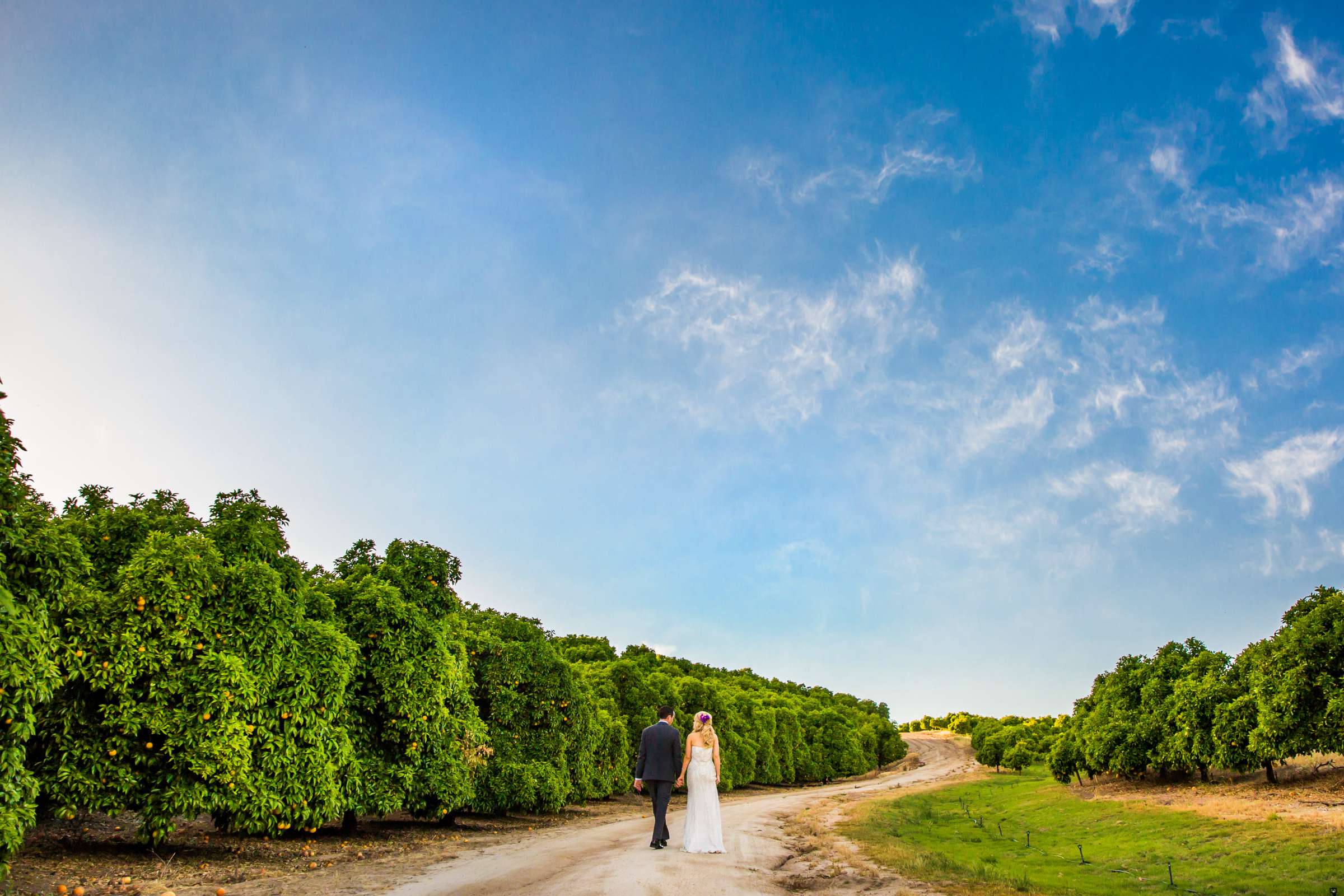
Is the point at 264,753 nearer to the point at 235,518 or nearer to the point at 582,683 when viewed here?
the point at 235,518

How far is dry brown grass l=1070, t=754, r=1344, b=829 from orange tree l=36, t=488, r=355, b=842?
27.9m

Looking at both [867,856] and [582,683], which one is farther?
[582,683]

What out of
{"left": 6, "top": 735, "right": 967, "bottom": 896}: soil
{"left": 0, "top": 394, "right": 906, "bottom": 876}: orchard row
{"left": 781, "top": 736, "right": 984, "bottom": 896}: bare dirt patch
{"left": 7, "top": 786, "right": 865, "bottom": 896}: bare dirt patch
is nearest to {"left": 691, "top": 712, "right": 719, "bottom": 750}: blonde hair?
{"left": 6, "top": 735, "right": 967, "bottom": 896}: soil

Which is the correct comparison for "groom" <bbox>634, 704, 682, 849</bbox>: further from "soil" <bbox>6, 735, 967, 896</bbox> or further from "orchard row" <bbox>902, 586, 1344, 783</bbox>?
"orchard row" <bbox>902, 586, 1344, 783</bbox>

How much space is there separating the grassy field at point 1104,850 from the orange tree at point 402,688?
1202 centimetres

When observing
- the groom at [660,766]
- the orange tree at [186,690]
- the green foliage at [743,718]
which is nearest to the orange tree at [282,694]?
the orange tree at [186,690]

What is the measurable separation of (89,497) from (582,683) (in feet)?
69.1

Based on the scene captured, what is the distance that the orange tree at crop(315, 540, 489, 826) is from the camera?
20.6 m

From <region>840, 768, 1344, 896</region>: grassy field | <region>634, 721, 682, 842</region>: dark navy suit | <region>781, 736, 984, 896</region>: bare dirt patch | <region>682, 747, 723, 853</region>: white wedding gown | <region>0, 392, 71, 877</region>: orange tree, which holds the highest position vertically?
<region>0, 392, 71, 877</region>: orange tree

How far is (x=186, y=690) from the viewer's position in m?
15.1

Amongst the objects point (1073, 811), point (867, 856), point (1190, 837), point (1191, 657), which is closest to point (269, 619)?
point (867, 856)

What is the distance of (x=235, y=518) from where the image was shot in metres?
19.3

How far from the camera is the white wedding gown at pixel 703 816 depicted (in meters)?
15.3

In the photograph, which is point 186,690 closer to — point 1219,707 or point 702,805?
point 702,805
